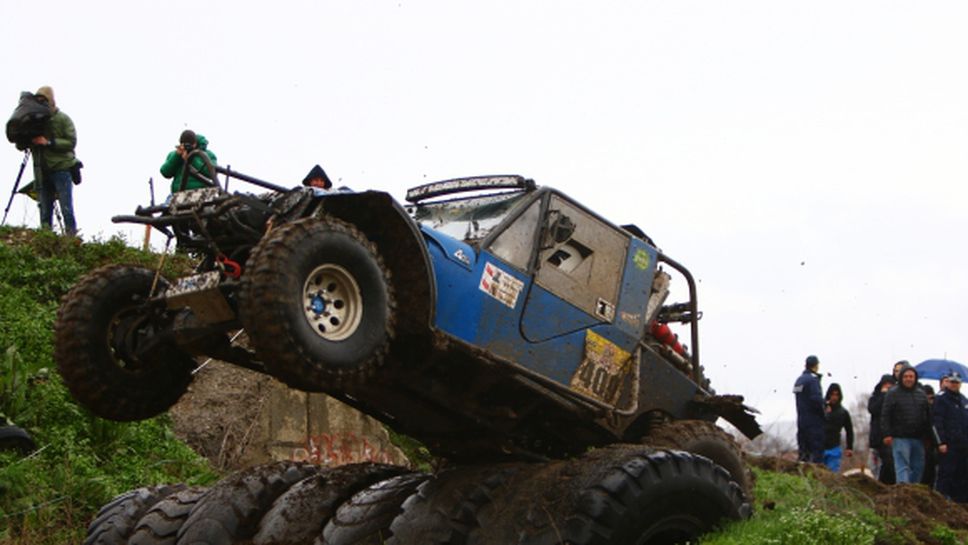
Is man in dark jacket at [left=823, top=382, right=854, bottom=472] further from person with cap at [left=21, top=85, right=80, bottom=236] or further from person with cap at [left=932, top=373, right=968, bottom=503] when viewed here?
person with cap at [left=21, top=85, right=80, bottom=236]

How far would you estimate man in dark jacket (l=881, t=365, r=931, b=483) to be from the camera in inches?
492

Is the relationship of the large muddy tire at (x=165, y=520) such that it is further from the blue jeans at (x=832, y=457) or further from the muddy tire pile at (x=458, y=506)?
the blue jeans at (x=832, y=457)

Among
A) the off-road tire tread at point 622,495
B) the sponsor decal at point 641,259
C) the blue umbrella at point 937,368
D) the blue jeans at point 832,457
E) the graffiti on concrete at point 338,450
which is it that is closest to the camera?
the off-road tire tread at point 622,495

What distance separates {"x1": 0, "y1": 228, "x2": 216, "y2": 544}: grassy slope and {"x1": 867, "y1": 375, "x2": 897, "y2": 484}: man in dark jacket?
23.6 feet

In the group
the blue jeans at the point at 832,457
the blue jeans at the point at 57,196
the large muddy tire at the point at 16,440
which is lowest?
the large muddy tire at the point at 16,440

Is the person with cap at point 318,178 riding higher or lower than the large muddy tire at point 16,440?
higher

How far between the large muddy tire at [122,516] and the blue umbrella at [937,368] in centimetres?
1099

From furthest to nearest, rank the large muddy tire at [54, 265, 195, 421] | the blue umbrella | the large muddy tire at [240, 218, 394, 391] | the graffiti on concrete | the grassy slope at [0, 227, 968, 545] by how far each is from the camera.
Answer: the blue umbrella
the graffiti on concrete
the grassy slope at [0, 227, 968, 545]
the large muddy tire at [54, 265, 195, 421]
the large muddy tire at [240, 218, 394, 391]

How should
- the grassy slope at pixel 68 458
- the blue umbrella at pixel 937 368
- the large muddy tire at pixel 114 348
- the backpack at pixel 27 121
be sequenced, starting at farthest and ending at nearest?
1. the blue umbrella at pixel 937 368
2. the backpack at pixel 27 121
3. the grassy slope at pixel 68 458
4. the large muddy tire at pixel 114 348

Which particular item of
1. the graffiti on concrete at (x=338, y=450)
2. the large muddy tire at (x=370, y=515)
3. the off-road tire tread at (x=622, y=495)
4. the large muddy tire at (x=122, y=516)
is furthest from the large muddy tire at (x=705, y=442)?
the graffiti on concrete at (x=338, y=450)

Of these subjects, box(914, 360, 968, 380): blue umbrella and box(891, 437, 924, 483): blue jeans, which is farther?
box(914, 360, 968, 380): blue umbrella

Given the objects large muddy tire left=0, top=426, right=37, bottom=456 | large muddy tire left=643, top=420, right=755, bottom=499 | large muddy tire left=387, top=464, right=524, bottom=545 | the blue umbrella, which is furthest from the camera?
the blue umbrella

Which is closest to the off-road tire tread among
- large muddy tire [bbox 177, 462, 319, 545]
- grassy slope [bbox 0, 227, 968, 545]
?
grassy slope [bbox 0, 227, 968, 545]

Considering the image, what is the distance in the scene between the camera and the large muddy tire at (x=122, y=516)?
752 centimetres
